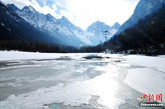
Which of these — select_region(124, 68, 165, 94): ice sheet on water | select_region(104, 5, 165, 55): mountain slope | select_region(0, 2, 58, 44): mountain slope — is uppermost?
select_region(0, 2, 58, 44): mountain slope

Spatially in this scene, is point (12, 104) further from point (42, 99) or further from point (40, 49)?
point (40, 49)

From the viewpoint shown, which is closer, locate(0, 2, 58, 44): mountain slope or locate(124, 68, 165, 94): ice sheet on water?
locate(124, 68, 165, 94): ice sheet on water

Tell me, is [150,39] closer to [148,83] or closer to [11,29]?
[148,83]

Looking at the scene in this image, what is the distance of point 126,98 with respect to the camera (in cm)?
406

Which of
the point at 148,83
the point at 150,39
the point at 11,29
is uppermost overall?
the point at 11,29

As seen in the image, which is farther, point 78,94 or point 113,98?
point 78,94

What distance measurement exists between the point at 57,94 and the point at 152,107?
13.0ft

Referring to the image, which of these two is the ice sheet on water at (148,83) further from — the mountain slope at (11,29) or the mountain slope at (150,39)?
the mountain slope at (11,29)

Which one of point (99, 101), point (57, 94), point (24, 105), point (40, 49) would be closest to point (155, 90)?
point (99, 101)

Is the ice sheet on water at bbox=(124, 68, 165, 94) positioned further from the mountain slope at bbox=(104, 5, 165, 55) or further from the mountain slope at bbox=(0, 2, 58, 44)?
the mountain slope at bbox=(0, 2, 58, 44)

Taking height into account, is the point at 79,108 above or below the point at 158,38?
below

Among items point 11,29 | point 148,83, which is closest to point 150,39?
point 148,83

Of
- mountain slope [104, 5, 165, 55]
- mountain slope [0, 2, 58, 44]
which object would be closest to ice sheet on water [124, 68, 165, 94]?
mountain slope [104, 5, 165, 55]

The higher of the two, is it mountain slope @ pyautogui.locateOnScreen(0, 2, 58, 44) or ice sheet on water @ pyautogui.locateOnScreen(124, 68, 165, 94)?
mountain slope @ pyautogui.locateOnScreen(0, 2, 58, 44)
